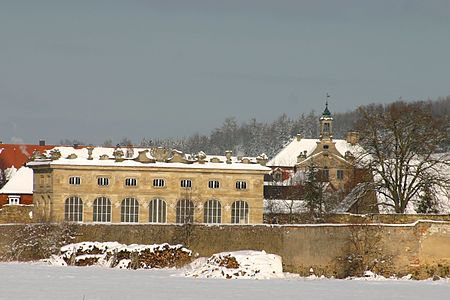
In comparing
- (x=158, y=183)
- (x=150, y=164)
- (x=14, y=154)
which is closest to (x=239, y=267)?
(x=158, y=183)

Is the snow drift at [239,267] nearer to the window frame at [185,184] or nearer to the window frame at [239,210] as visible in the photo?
the window frame at [185,184]

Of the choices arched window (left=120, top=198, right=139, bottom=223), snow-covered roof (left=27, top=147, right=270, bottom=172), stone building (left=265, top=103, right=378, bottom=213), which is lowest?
arched window (left=120, top=198, right=139, bottom=223)

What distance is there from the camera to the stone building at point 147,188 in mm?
75188

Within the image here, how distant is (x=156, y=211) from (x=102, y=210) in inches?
133

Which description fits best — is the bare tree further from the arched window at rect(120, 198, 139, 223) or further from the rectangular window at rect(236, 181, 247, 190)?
the arched window at rect(120, 198, 139, 223)

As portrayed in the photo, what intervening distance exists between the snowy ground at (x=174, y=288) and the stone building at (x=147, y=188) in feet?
105

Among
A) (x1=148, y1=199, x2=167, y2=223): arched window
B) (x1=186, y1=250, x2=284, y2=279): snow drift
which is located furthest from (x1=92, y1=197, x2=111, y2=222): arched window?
(x1=186, y1=250, x2=284, y2=279): snow drift

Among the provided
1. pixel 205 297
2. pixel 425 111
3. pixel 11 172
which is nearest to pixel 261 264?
pixel 205 297

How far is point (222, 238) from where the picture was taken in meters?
56.9

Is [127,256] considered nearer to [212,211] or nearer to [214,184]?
[212,211]

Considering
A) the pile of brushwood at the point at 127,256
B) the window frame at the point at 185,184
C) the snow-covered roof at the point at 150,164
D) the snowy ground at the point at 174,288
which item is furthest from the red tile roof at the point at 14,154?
the snowy ground at the point at 174,288

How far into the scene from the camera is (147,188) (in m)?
76.2

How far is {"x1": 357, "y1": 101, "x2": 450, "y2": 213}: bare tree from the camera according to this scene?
2403 inches

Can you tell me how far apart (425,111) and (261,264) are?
20779 mm
